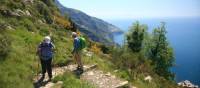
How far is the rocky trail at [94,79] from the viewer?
1446 centimetres

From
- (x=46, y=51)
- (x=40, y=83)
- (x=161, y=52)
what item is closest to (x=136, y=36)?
(x=161, y=52)

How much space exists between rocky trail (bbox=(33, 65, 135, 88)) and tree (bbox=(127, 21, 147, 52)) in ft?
122

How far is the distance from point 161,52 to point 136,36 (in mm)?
5030

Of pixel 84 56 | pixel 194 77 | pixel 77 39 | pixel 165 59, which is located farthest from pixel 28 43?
pixel 194 77

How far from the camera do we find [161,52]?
5462 centimetres

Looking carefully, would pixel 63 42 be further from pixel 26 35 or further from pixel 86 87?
pixel 86 87

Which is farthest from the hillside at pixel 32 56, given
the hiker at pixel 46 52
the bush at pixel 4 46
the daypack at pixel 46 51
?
the daypack at pixel 46 51

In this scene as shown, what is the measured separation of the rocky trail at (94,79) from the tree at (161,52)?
36433mm

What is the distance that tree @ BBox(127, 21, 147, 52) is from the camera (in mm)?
54812

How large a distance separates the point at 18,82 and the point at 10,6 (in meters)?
12.6

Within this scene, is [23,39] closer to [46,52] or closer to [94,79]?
[46,52]

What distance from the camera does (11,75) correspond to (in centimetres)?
1416

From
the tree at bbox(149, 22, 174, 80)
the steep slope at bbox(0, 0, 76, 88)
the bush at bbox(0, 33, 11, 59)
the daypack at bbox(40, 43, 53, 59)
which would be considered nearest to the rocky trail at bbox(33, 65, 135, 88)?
the steep slope at bbox(0, 0, 76, 88)

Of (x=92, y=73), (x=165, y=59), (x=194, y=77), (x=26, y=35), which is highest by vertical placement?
(x=26, y=35)
